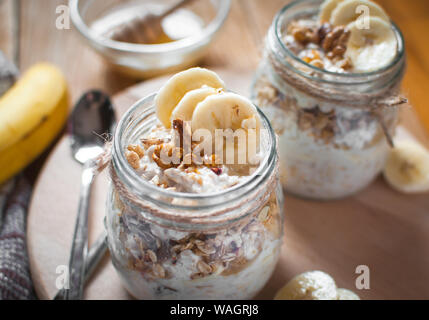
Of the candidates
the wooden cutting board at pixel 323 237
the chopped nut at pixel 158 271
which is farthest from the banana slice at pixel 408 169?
the chopped nut at pixel 158 271

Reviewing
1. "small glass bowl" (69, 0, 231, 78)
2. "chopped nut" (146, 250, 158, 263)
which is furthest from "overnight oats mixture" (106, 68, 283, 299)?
"small glass bowl" (69, 0, 231, 78)

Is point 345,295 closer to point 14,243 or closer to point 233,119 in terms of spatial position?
point 233,119

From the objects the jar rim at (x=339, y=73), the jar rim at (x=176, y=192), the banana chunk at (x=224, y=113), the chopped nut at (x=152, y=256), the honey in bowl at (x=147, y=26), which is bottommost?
the honey in bowl at (x=147, y=26)

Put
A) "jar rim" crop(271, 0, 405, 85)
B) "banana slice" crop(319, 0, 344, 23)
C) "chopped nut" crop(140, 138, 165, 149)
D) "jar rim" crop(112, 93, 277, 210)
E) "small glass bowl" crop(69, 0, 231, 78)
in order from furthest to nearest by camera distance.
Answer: "small glass bowl" crop(69, 0, 231, 78)
"banana slice" crop(319, 0, 344, 23)
"jar rim" crop(271, 0, 405, 85)
"chopped nut" crop(140, 138, 165, 149)
"jar rim" crop(112, 93, 277, 210)

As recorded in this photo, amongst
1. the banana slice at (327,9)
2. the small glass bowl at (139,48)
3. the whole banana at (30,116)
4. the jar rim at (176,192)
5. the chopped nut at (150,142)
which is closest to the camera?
the jar rim at (176,192)

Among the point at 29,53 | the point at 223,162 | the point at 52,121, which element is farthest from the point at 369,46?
the point at 29,53

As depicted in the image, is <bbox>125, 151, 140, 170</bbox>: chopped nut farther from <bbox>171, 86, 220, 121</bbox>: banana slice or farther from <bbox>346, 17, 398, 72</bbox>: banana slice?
<bbox>346, 17, 398, 72</bbox>: banana slice

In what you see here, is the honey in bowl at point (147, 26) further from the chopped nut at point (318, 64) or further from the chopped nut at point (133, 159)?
the chopped nut at point (133, 159)
